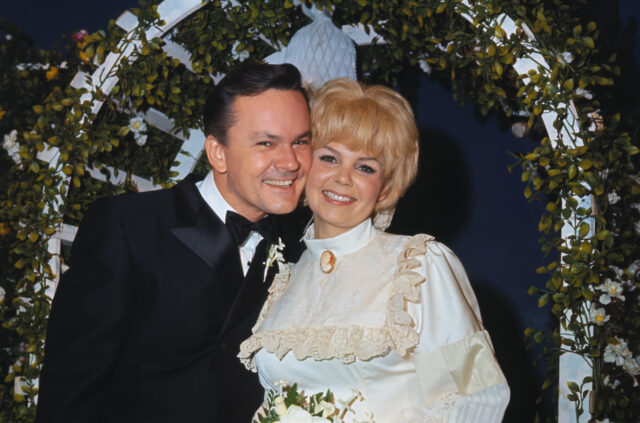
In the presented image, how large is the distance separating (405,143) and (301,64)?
0.92 metres

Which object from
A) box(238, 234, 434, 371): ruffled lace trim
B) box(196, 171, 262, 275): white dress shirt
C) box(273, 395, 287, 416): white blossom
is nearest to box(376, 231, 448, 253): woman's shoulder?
box(238, 234, 434, 371): ruffled lace trim

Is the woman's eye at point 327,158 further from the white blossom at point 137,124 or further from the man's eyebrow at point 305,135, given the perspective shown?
the white blossom at point 137,124

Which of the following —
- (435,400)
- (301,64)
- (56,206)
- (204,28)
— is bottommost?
(435,400)

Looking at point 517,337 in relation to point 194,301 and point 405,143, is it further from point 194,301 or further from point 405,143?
point 194,301

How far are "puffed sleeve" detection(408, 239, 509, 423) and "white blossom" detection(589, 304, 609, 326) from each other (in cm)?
78

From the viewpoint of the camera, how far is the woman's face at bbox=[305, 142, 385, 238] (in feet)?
6.17

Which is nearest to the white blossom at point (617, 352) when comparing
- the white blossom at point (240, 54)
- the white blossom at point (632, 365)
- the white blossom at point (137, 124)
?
the white blossom at point (632, 365)

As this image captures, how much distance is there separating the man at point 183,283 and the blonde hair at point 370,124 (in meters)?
0.07

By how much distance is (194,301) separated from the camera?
6.03 ft

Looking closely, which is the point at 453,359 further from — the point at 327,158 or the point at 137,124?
the point at 137,124

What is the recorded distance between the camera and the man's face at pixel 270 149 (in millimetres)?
1910

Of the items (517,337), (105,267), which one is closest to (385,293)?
(105,267)

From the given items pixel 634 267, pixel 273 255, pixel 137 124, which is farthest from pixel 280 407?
pixel 137 124

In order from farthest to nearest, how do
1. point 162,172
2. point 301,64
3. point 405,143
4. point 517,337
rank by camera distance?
1. point 517,337
2. point 162,172
3. point 301,64
4. point 405,143
